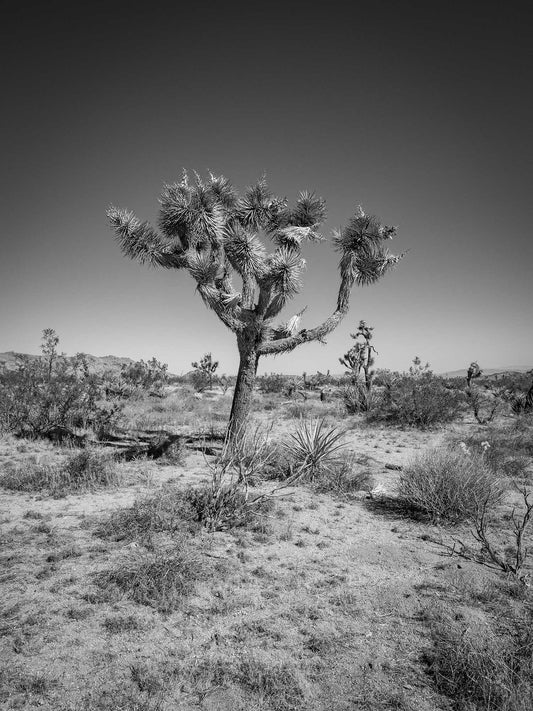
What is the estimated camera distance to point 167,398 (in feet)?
64.9

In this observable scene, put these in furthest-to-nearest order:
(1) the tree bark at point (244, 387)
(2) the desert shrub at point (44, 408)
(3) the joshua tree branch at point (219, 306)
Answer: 1. (2) the desert shrub at point (44, 408)
2. (3) the joshua tree branch at point (219, 306)
3. (1) the tree bark at point (244, 387)

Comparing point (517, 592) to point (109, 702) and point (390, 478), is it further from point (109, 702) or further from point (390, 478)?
point (390, 478)

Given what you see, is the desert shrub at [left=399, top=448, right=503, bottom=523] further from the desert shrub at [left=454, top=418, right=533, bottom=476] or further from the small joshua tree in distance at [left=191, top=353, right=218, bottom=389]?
the small joshua tree in distance at [left=191, top=353, right=218, bottom=389]

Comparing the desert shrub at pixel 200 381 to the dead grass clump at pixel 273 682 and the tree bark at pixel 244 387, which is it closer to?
the tree bark at pixel 244 387

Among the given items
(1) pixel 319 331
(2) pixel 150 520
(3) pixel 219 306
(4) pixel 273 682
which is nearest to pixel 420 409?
(1) pixel 319 331

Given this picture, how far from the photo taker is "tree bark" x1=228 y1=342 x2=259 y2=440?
8898mm

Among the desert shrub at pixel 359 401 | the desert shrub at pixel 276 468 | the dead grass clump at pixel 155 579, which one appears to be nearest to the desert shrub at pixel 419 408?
the desert shrub at pixel 359 401

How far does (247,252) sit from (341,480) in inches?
228

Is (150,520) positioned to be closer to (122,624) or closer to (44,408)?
(122,624)

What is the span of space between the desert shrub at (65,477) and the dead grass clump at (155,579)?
2.96m

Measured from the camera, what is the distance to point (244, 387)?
9062 millimetres

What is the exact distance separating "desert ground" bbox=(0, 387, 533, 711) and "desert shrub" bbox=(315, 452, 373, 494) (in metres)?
0.79

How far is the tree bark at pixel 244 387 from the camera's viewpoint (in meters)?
8.90

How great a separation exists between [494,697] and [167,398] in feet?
62.3
